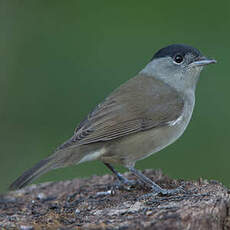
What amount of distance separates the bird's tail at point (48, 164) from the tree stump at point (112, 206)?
1.16 ft

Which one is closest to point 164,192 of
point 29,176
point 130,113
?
point 130,113

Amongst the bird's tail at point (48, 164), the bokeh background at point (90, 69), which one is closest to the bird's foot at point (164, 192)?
the bird's tail at point (48, 164)

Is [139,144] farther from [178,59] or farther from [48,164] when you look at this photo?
[178,59]

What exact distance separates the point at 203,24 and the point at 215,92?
1.70 m

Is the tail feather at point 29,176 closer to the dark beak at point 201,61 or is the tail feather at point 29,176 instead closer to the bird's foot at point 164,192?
the bird's foot at point 164,192

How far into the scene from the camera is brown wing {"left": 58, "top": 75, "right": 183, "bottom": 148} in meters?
6.37

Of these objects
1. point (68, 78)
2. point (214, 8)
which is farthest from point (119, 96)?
point (214, 8)

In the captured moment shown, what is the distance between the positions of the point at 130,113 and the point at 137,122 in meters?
0.18

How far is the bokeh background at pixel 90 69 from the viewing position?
8.71 meters

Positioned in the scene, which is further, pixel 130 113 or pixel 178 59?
pixel 178 59

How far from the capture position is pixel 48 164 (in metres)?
5.90

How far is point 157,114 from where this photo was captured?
675cm

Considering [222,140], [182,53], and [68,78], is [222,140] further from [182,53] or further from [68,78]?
[68,78]

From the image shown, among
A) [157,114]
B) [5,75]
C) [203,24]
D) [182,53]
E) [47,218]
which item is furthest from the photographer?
[5,75]
